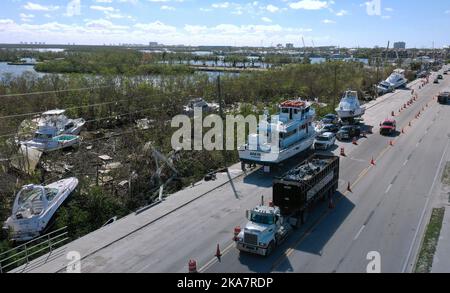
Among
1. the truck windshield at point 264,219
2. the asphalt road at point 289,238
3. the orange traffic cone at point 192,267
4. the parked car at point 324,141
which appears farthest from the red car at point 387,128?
the orange traffic cone at point 192,267

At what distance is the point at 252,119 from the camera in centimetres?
4703

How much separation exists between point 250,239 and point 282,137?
51.6ft

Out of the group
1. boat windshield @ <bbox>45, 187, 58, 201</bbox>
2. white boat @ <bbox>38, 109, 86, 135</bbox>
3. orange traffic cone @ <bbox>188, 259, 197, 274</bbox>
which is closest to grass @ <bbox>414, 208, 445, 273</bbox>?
orange traffic cone @ <bbox>188, 259, 197, 274</bbox>

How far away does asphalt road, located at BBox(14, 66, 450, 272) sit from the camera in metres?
18.5

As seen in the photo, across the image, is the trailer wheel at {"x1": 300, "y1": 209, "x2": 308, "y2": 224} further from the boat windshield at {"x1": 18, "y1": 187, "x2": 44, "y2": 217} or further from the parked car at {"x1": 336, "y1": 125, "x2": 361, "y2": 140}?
the parked car at {"x1": 336, "y1": 125, "x2": 361, "y2": 140}

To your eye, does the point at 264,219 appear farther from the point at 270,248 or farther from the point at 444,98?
the point at 444,98

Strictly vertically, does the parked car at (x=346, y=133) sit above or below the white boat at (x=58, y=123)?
below

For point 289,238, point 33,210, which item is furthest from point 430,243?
point 33,210

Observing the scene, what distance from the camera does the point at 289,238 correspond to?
20875mm

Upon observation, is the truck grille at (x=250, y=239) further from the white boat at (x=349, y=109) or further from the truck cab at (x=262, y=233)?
the white boat at (x=349, y=109)

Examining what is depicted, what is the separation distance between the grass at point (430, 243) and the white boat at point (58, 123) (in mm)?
36627

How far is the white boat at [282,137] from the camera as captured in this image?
31.8 metres

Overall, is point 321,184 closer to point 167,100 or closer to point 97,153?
point 97,153

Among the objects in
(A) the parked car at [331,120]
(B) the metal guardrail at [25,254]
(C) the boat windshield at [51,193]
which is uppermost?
(A) the parked car at [331,120]
